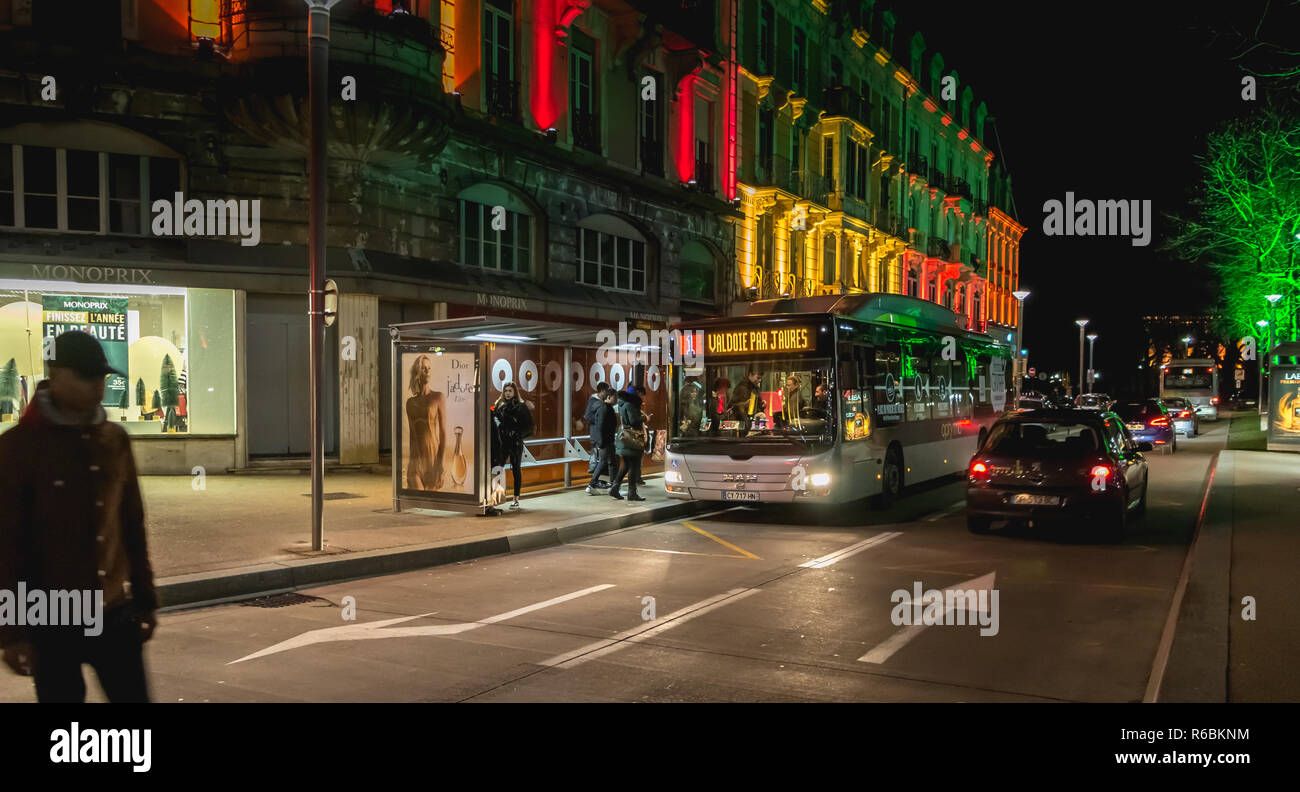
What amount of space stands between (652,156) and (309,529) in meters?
17.3

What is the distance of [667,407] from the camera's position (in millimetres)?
14117

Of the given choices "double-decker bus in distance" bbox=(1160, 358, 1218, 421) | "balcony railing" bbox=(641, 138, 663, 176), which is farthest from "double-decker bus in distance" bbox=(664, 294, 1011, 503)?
"double-decker bus in distance" bbox=(1160, 358, 1218, 421)

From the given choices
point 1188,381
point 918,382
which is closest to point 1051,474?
point 918,382

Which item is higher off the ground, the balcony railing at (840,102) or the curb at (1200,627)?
the balcony railing at (840,102)

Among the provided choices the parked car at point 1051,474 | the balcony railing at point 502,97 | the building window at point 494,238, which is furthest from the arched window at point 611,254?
the parked car at point 1051,474

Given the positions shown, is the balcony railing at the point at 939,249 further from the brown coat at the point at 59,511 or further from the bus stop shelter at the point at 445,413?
the brown coat at the point at 59,511

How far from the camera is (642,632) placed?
7.25m

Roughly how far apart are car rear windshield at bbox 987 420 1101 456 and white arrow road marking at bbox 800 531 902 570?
1705mm

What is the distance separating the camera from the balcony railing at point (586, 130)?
2298cm

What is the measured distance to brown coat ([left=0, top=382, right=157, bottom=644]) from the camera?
3.48 m

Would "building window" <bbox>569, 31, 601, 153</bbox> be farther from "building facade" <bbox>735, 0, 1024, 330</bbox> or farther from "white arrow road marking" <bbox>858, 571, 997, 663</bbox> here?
"white arrow road marking" <bbox>858, 571, 997, 663</bbox>

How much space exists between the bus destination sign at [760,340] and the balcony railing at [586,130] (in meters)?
10.8

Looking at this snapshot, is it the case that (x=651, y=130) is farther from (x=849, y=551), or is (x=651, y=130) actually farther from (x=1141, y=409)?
(x=849, y=551)

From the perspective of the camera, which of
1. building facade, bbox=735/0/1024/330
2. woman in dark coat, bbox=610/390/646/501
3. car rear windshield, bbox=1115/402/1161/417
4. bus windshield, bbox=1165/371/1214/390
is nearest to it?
woman in dark coat, bbox=610/390/646/501
